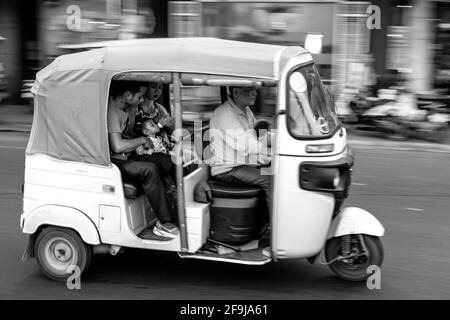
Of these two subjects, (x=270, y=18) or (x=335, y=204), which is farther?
(x=270, y=18)

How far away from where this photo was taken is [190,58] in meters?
5.11

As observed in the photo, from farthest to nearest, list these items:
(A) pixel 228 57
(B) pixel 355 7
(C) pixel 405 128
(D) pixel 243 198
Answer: (B) pixel 355 7, (C) pixel 405 128, (D) pixel 243 198, (A) pixel 228 57

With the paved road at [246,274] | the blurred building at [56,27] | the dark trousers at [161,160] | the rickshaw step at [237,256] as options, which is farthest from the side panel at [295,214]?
the blurred building at [56,27]

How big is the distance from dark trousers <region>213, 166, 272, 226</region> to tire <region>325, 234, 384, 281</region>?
1.88ft

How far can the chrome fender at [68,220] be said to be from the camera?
5383 mm

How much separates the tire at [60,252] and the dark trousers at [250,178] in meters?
1.23

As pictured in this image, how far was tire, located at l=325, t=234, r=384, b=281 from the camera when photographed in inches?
212

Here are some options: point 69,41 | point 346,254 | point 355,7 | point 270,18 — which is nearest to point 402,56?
point 355,7

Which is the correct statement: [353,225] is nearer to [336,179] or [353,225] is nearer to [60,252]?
[336,179]

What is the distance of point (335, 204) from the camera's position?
5336 millimetres

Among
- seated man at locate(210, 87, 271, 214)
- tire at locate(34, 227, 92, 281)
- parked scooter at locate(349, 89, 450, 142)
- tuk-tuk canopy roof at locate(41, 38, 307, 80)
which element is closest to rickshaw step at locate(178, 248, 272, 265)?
seated man at locate(210, 87, 271, 214)

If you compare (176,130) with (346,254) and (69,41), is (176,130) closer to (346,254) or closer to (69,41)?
(346,254)

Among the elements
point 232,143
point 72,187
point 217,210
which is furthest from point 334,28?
point 72,187
